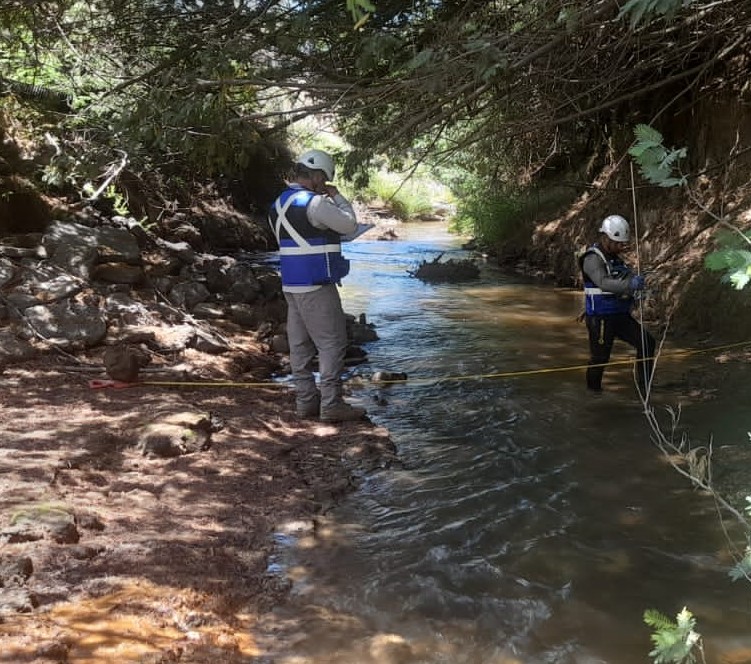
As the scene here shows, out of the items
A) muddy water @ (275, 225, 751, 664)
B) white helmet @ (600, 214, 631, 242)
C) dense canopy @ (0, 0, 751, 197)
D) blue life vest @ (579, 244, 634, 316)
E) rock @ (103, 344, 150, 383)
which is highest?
dense canopy @ (0, 0, 751, 197)

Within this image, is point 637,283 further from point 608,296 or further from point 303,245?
point 303,245

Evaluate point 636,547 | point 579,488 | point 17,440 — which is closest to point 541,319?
point 579,488

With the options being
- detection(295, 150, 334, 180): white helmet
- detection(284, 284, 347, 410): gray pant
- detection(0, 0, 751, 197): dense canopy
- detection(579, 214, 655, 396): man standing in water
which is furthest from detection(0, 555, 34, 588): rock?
detection(579, 214, 655, 396): man standing in water

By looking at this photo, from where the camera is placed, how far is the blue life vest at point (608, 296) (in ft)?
22.2

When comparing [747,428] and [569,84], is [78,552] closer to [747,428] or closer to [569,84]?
[747,428]

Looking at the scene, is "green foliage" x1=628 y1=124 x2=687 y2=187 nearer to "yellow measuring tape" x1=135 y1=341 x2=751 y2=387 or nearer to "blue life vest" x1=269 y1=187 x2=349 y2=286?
"blue life vest" x1=269 y1=187 x2=349 y2=286

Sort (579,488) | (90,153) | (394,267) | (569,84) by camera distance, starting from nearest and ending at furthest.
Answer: (579,488), (569,84), (90,153), (394,267)

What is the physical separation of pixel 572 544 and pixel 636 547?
1.22 ft

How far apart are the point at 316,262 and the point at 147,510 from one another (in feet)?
8.24

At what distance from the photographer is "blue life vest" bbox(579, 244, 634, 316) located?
22.2 feet

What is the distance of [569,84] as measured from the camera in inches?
296

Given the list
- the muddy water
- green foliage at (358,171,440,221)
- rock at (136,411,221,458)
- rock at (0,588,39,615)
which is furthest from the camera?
green foliage at (358,171,440,221)

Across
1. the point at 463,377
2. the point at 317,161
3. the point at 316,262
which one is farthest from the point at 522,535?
the point at 463,377

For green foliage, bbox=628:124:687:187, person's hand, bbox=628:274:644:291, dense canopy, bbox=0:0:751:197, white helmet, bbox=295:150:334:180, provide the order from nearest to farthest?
1. green foliage, bbox=628:124:687:187
2. dense canopy, bbox=0:0:751:197
3. person's hand, bbox=628:274:644:291
4. white helmet, bbox=295:150:334:180
